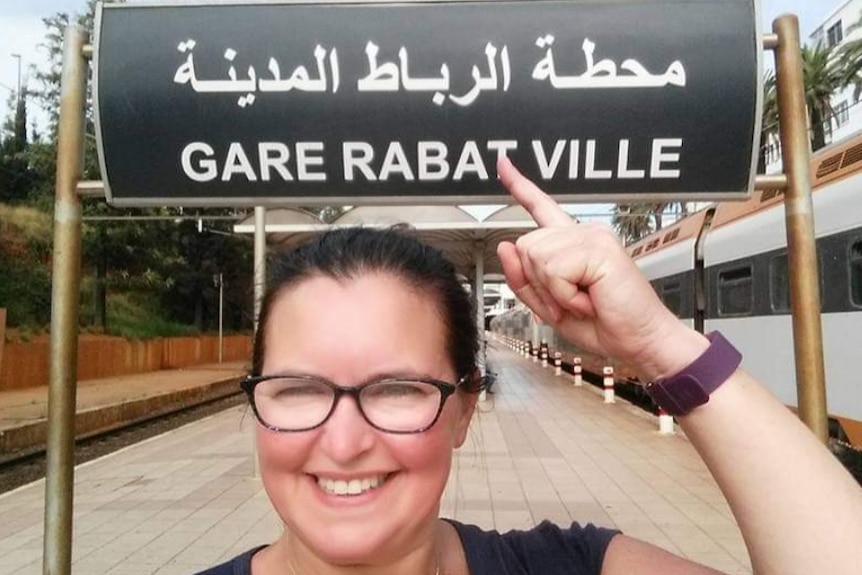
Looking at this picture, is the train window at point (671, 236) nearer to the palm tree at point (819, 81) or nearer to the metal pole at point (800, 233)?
the metal pole at point (800, 233)

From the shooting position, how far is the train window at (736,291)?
10.1 m

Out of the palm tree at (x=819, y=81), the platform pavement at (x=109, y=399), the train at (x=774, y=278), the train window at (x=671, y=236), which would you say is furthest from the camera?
the palm tree at (x=819, y=81)

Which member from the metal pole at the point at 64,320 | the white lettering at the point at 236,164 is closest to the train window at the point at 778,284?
the white lettering at the point at 236,164

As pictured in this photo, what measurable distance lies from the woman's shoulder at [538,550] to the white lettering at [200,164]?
4.29 ft

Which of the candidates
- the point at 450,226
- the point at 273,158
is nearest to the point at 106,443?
the point at 450,226

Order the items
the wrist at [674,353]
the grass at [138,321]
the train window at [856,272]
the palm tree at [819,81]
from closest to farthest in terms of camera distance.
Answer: the wrist at [674,353], the train window at [856,272], the grass at [138,321], the palm tree at [819,81]

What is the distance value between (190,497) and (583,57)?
22.4 ft

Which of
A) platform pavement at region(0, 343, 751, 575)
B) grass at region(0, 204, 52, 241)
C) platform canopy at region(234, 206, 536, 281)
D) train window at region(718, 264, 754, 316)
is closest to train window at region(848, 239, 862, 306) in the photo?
platform pavement at region(0, 343, 751, 575)

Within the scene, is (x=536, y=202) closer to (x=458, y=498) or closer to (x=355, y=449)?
(x=355, y=449)

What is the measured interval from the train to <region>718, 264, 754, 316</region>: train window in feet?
0.05

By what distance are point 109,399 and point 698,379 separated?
17205 millimetres

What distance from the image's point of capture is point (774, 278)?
9312 mm

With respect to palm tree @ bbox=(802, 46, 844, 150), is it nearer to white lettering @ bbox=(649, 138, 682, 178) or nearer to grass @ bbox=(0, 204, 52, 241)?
grass @ bbox=(0, 204, 52, 241)

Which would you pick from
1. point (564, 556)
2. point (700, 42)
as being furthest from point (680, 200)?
point (564, 556)
